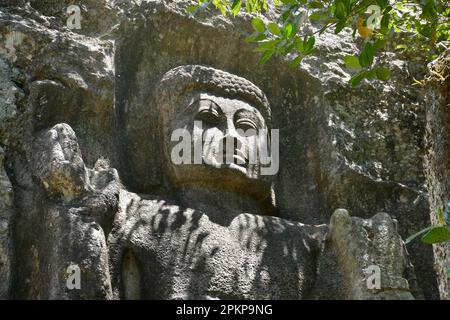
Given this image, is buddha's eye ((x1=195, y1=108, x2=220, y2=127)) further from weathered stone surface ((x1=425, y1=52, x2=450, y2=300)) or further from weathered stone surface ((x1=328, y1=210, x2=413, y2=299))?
weathered stone surface ((x1=425, y1=52, x2=450, y2=300))

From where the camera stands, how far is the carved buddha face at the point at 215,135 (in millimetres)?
6559

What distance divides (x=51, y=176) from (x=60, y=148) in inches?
9.3

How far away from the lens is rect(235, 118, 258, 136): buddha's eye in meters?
6.84

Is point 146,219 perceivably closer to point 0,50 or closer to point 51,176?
point 51,176

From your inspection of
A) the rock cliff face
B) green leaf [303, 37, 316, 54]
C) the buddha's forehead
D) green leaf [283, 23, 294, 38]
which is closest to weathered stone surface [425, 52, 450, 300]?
the rock cliff face

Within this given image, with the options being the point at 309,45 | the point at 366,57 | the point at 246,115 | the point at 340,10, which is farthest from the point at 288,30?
the point at 246,115

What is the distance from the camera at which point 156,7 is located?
A: 24.1 feet

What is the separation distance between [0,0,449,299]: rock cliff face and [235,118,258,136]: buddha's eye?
482 millimetres

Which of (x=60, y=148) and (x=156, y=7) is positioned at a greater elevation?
(x=156, y=7)

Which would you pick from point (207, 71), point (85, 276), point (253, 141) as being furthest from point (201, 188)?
point (85, 276)

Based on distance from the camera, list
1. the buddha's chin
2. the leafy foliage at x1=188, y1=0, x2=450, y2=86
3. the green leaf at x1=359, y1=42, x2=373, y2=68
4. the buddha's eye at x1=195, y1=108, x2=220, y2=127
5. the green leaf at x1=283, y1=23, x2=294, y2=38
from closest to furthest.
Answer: the green leaf at x1=359, y1=42, x2=373, y2=68 → the leafy foliage at x1=188, y1=0, x2=450, y2=86 → the green leaf at x1=283, y1=23, x2=294, y2=38 → the buddha's chin → the buddha's eye at x1=195, y1=108, x2=220, y2=127

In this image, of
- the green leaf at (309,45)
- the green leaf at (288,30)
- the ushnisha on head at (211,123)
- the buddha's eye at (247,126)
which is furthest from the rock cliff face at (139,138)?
the green leaf at (288,30)

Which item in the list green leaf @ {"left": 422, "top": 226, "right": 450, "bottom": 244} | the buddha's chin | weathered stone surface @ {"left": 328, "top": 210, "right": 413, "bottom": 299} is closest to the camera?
green leaf @ {"left": 422, "top": 226, "right": 450, "bottom": 244}
